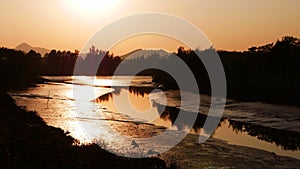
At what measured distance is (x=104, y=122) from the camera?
41.0 meters

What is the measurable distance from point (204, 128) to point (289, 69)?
56.7 metres

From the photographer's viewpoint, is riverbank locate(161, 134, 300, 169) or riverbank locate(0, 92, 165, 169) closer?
riverbank locate(0, 92, 165, 169)

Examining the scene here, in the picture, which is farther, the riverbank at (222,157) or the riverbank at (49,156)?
the riverbank at (222,157)

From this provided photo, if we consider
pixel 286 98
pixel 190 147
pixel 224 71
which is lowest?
pixel 190 147

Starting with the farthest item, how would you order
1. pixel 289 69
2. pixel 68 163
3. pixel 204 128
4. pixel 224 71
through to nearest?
pixel 224 71 < pixel 289 69 < pixel 204 128 < pixel 68 163

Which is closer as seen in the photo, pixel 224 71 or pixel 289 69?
pixel 289 69

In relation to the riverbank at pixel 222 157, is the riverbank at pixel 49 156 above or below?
above

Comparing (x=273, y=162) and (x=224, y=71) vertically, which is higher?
(x=224, y=71)

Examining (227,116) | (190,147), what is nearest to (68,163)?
(190,147)

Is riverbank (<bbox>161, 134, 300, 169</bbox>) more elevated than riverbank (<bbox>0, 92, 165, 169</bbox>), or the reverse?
riverbank (<bbox>0, 92, 165, 169</bbox>)

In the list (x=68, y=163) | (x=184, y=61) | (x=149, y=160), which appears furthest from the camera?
(x=184, y=61)

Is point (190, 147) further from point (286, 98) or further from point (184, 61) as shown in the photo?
point (184, 61)

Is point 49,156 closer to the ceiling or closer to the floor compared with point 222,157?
closer to the ceiling

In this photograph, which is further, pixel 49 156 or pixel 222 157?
pixel 222 157
